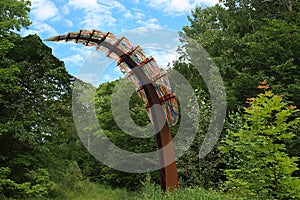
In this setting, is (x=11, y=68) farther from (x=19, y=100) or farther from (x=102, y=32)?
(x=102, y=32)

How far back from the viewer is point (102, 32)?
6.40 metres

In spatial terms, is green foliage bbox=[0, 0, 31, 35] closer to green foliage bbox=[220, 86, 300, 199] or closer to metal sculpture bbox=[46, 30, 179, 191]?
metal sculpture bbox=[46, 30, 179, 191]

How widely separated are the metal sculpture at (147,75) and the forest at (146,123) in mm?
1049

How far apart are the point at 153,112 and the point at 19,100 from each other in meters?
4.57

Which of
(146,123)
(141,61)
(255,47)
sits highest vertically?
(255,47)

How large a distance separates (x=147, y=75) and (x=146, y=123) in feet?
20.6

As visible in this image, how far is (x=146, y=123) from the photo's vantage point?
12.5 meters

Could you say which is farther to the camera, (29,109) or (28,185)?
(29,109)

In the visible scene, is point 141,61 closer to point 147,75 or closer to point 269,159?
point 147,75

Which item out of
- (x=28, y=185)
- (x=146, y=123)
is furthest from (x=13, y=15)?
(x=146, y=123)

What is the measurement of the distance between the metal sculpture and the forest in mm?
1049

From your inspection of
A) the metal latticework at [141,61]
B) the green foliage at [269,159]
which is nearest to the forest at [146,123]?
the green foliage at [269,159]

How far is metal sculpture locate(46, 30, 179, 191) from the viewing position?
6.25m

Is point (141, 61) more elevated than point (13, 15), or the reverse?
point (13, 15)
